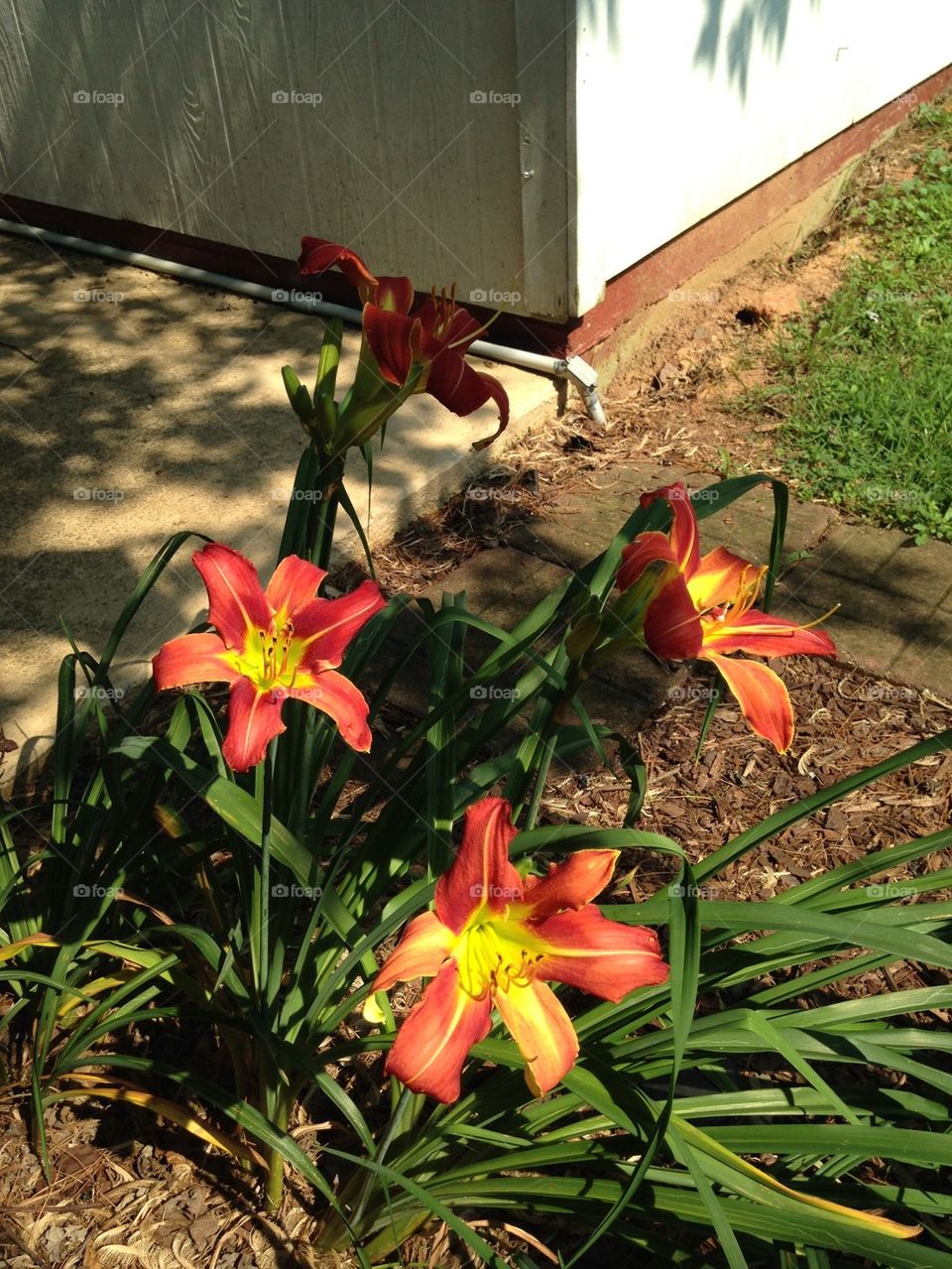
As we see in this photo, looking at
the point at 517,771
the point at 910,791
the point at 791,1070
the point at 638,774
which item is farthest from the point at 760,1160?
the point at 910,791

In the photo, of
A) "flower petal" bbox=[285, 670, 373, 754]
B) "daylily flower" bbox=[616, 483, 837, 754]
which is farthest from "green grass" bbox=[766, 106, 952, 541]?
"flower petal" bbox=[285, 670, 373, 754]

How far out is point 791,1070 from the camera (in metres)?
2.13

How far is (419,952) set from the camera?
1310mm

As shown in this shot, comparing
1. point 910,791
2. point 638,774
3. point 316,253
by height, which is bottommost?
point 910,791

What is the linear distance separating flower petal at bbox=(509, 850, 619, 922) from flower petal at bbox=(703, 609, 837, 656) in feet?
1.08

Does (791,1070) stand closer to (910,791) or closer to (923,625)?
(910,791)

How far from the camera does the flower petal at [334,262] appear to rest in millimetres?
1589

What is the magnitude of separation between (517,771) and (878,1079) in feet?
3.27

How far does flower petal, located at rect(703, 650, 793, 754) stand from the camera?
1.38m

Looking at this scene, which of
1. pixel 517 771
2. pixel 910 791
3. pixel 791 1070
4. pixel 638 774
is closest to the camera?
pixel 517 771
